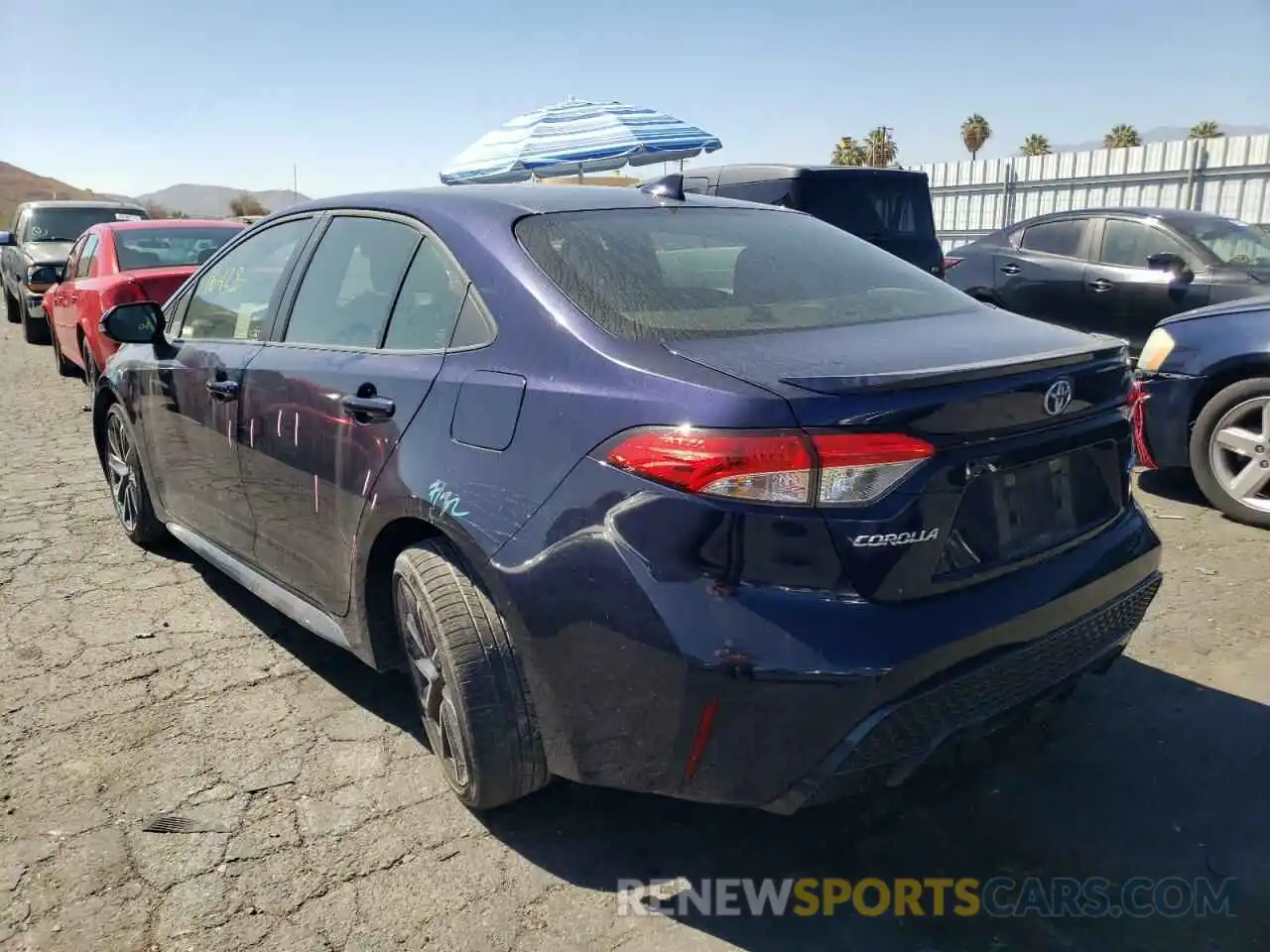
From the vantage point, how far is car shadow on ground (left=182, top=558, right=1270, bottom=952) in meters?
2.16

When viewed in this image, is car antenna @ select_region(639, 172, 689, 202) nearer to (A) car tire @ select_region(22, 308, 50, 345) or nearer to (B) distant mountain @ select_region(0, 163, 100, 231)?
(A) car tire @ select_region(22, 308, 50, 345)

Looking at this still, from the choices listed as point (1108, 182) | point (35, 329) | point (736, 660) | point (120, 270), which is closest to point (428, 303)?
point (736, 660)

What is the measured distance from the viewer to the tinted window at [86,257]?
8266mm

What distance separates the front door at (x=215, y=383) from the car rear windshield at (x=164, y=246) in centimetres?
408

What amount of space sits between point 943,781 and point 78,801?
7.45 ft

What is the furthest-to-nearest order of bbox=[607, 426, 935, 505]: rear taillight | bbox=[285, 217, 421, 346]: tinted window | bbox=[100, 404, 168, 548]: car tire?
bbox=[100, 404, 168, 548]: car tire → bbox=[285, 217, 421, 346]: tinted window → bbox=[607, 426, 935, 505]: rear taillight

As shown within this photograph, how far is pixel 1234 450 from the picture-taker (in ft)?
15.6

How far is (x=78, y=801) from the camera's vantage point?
105 inches

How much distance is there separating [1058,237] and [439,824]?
8.13m

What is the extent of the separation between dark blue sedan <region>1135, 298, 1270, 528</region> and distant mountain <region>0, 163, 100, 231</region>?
8011 centimetres

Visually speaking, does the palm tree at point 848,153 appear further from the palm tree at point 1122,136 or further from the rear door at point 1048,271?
the rear door at point 1048,271

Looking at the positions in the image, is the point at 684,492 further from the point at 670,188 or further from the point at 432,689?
the point at 670,188

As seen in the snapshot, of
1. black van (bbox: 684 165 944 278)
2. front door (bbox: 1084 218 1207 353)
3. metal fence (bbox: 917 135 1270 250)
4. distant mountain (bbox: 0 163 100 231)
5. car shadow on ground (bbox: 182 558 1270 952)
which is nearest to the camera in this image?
car shadow on ground (bbox: 182 558 1270 952)

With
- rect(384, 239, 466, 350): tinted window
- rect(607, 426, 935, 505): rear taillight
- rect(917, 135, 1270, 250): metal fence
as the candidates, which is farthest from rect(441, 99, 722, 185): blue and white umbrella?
rect(607, 426, 935, 505): rear taillight
